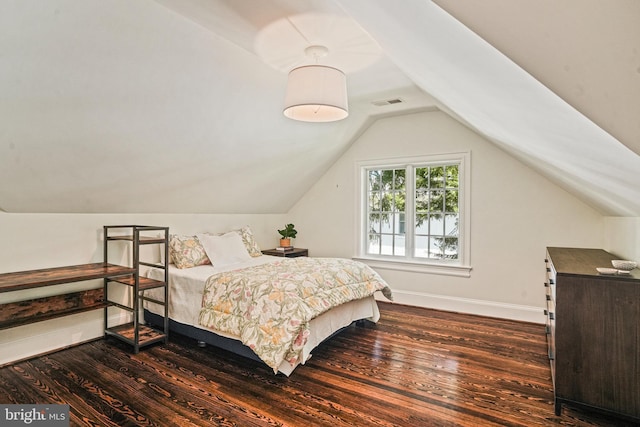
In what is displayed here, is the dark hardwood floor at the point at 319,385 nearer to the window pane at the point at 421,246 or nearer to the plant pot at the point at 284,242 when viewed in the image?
the window pane at the point at 421,246

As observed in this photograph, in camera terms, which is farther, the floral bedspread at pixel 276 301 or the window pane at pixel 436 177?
the window pane at pixel 436 177

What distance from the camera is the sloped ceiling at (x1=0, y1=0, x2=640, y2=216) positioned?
3.01ft

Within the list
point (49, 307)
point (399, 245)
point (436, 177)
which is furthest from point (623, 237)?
point (49, 307)

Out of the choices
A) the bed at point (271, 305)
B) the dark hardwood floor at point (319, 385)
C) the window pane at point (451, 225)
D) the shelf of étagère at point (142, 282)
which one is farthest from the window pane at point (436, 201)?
the shelf of étagère at point (142, 282)

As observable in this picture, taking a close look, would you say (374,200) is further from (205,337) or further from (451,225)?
(205,337)

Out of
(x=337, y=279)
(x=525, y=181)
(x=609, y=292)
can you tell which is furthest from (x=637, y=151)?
(x=525, y=181)

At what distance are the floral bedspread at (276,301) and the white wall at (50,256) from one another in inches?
48.8

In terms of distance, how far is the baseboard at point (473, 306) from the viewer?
3.91m

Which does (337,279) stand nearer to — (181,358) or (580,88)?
(181,358)

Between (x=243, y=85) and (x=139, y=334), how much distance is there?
249 cm

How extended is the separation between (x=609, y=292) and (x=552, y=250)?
141cm

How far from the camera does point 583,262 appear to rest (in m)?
2.63

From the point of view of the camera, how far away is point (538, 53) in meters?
0.90

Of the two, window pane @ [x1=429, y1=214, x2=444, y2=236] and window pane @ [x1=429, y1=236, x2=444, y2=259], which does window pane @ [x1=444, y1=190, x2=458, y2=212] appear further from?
window pane @ [x1=429, y1=236, x2=444, y2=259]
